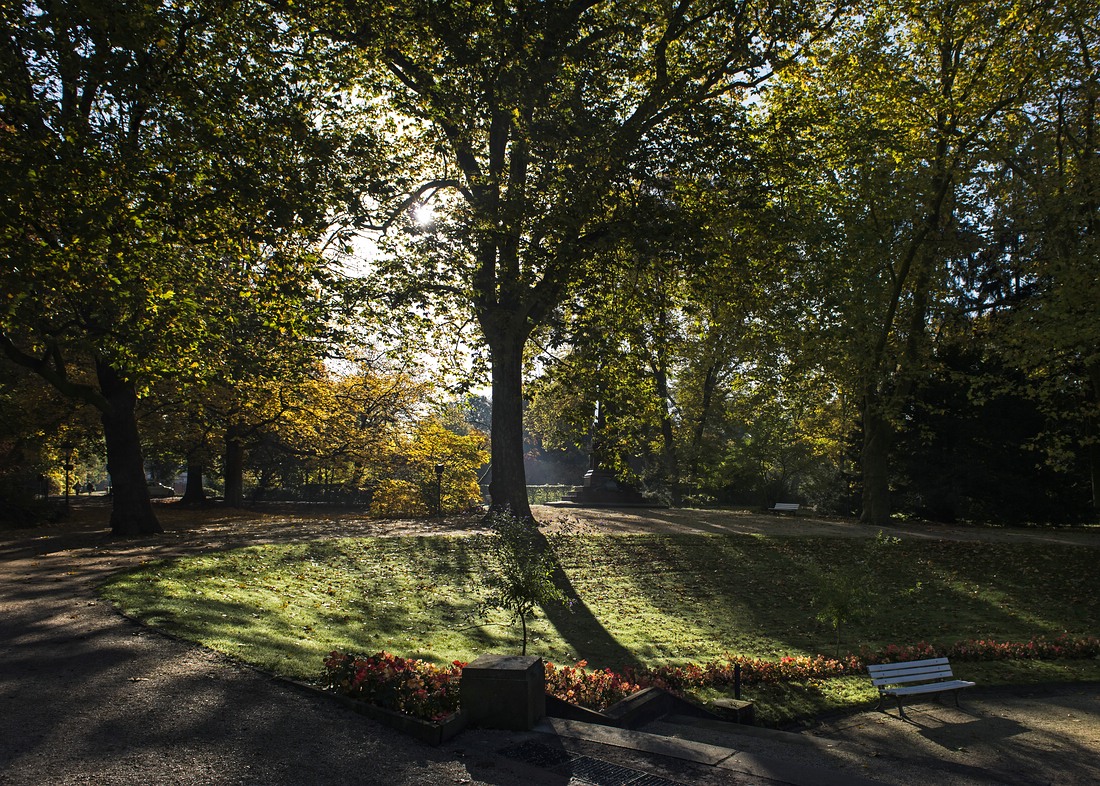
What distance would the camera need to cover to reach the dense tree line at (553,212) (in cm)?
1280

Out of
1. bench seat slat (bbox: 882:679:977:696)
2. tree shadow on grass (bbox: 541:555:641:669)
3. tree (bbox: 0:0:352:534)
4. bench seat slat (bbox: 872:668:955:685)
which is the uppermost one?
tree (bbox: 0:0:352:534)

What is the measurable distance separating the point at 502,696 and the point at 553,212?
1007 centimetres

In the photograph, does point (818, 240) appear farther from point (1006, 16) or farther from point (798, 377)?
point (1006, 16)

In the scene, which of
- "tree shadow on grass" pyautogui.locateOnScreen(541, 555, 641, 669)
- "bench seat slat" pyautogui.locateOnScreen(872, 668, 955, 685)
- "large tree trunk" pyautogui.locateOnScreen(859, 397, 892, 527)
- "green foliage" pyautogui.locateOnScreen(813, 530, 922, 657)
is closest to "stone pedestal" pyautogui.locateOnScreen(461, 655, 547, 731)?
"tree shadow on grass" pyautogui.locateOnScreen(541, 555, 641, 669)

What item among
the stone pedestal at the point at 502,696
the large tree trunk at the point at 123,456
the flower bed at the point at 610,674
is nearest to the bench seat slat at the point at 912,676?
the flower bed at the point at 610,674

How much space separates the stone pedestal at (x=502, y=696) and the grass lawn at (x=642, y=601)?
1.99m

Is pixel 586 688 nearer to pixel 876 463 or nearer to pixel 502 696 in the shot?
pixel 502 696

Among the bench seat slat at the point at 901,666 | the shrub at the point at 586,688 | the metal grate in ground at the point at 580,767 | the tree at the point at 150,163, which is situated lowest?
the bench seat slat at the point at 901,666

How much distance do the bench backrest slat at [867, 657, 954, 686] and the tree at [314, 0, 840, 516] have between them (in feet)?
28.8

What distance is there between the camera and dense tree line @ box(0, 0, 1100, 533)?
12797mm

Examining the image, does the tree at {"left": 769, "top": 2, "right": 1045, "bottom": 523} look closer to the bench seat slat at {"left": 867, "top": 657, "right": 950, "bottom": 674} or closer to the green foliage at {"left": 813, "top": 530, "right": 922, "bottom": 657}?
the green foliage at {"left": 813, "top": 530, "right": 922, "bottom": 657}

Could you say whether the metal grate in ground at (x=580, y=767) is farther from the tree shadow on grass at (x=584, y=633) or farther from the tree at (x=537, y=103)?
the tree at (x=537, y=103)

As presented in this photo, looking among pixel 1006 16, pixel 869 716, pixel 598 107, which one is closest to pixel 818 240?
pixel 1006 16

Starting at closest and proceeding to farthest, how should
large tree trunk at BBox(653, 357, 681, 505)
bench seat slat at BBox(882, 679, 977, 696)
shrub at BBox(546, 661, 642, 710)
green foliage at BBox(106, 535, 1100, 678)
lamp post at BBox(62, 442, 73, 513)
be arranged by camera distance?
shrub at BBox(546, 661, 642, 710) < bench seat slat at BBox(882, 679, 977, 696) < green foliage at BBox(106, 535, 1100, 678) < lamp post at BBox(62, 442, 73, 513) < large tree trunk at BBox(653, 357, 681, 505)
